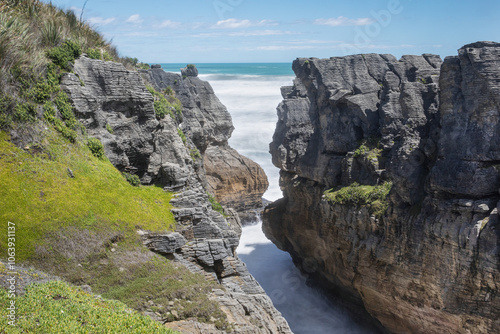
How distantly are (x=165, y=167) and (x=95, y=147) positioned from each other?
278 cm

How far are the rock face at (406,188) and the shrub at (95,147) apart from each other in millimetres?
12535

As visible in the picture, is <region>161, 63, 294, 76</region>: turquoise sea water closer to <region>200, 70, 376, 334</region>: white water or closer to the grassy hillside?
<region>200, 70, 376, 334</region>: white water

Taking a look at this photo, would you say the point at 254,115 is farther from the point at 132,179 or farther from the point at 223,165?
the point at 132,179

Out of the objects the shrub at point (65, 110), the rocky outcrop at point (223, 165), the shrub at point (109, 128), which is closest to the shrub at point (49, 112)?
the shrub at point (65, 110)

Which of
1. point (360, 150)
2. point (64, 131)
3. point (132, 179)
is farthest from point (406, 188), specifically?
point (64, 131)

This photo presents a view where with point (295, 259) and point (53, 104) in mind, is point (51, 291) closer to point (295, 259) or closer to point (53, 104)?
point (53, 104)

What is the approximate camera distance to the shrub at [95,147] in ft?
53.7

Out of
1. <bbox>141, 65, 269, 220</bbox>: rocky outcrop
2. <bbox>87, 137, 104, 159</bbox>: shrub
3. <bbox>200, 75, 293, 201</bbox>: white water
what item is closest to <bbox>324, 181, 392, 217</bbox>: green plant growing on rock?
<bbox>87, 137, 104, 159</bbox>: shrub

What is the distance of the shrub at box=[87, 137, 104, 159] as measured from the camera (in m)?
16.4

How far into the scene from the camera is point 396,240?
19578 millimetres

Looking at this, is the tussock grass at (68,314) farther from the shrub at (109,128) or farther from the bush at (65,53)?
the bush at (65,53)

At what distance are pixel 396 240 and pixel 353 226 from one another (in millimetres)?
2724

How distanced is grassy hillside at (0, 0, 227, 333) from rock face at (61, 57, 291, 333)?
61cm

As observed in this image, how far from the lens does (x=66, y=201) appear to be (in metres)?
13.8
